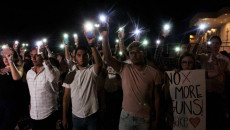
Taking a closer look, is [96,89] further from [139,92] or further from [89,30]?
[89,30]

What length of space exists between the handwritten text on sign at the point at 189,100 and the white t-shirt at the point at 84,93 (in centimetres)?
176

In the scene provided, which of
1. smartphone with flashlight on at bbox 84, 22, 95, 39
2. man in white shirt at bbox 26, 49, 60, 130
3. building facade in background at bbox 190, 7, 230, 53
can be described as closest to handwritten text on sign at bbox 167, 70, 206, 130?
smartphone with flashlight on at bbox 84, 22, 95, 39

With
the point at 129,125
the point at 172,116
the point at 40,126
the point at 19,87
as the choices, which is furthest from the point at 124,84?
the point at 19,87

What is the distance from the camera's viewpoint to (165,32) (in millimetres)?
4273

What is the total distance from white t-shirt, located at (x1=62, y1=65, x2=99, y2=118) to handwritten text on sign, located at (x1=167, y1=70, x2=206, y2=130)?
176 centimetres

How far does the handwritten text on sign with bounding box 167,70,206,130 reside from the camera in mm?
3217

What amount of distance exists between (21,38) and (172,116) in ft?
84.2

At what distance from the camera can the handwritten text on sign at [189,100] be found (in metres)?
3.22

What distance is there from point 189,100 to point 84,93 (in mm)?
2326

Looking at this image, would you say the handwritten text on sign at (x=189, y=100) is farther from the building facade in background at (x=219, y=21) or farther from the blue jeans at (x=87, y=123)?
the building facade in background at (x=219, y=21)

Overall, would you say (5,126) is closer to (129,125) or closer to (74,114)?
(74,114)

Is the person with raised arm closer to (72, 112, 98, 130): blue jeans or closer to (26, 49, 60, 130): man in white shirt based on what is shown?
(72, 112, 98, 130): blue jeans

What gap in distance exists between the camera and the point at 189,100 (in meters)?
3.24

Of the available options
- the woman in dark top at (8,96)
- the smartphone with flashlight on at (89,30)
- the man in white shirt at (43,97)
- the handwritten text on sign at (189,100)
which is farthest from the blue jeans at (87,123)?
the woman in dark top at (8,96)
